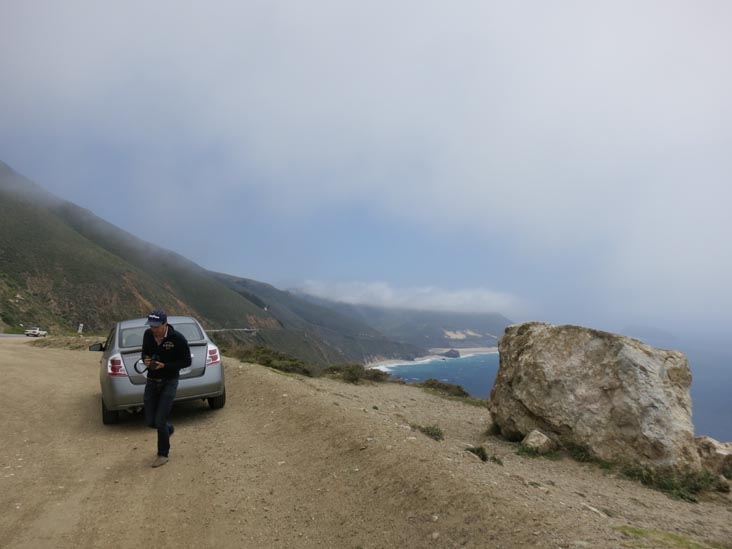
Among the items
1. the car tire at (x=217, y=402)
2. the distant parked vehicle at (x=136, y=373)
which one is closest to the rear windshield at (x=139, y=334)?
the distant parked vehicle at (x=136, y=373)

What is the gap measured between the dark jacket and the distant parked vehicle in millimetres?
1543

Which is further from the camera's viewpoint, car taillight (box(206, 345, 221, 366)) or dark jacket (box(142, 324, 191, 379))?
car taillight (box(206, 345, 221, 366))

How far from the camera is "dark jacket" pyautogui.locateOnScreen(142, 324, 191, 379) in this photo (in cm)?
609

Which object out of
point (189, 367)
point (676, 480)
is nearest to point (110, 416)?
point (189, 367)

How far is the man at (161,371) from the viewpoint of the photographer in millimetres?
6016

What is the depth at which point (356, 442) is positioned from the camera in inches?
249

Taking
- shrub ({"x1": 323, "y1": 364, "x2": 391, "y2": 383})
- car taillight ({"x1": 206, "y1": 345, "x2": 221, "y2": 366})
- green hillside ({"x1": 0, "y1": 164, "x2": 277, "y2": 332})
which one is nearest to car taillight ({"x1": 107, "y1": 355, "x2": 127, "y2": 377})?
car taillight ({"x1": 206, "y1": 345, "x2": 221, "y2": 366})

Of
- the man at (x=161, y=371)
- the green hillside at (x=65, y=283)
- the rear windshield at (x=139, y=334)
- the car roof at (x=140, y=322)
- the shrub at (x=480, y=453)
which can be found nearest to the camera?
the man at (x=161, y=371)

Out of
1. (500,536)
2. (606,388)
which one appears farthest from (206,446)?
(606,388)

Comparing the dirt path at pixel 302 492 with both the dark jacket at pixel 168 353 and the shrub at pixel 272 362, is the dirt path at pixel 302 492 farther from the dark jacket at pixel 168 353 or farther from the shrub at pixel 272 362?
the shrub at pixel 272 362

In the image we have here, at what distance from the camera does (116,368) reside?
7.60 metres

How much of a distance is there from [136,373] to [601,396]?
28.9 feet

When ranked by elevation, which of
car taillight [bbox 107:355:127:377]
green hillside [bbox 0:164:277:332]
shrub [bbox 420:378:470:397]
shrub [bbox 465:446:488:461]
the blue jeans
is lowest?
shrub [bbox 420:378:470:397]

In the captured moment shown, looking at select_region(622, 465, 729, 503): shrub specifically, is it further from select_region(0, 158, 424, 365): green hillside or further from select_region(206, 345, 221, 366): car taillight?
select_region(0, 158, 424, 365): green hillside
